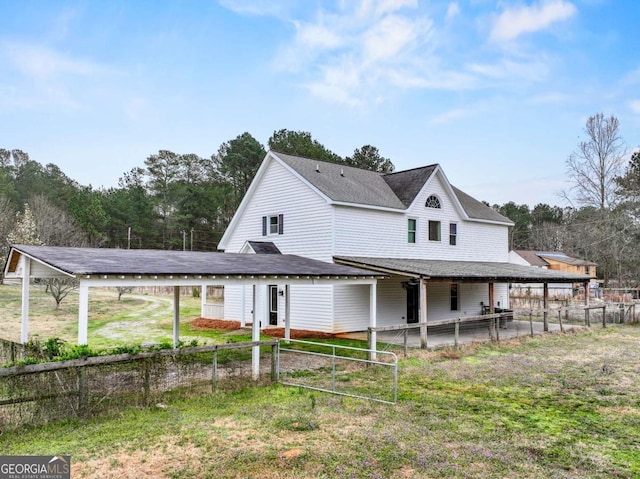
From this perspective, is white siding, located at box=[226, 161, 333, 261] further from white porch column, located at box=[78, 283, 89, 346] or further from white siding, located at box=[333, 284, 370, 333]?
white porch column, located at box=[78, 283, 89, 346]

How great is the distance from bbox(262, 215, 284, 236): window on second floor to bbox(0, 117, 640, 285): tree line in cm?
2550

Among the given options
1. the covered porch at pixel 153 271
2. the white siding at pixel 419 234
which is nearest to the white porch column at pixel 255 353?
the covered porch at pixel 153 271

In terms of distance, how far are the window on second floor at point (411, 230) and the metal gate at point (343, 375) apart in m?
8.70

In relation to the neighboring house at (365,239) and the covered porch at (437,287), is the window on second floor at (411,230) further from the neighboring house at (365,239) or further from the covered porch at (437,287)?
the covered porch at (437,287)

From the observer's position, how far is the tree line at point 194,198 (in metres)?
38.3

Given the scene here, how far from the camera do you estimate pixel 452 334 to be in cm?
1895

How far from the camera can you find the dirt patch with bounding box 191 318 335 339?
18.3 metres

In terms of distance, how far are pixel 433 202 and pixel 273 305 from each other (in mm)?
9304

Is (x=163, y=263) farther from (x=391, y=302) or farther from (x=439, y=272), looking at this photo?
Result: (x=391, y=302)

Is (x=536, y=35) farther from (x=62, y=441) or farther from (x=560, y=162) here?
(x=560, y=162)

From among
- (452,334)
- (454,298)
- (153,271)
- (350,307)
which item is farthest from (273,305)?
(153,271)

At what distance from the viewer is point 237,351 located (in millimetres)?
14602

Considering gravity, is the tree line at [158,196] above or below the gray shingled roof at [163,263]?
above

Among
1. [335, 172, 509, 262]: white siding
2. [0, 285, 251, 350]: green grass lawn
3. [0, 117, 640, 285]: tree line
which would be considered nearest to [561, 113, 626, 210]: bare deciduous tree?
[0, 117, 640, 285]: tree line
